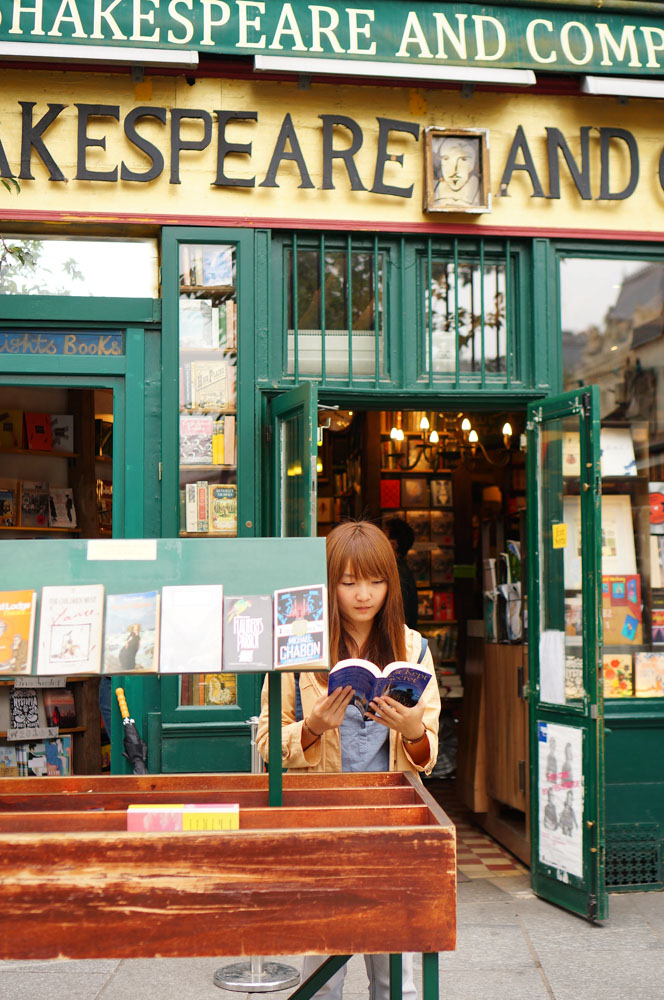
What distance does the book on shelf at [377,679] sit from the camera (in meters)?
2.80

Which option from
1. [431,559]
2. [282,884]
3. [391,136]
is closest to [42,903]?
[282,884]

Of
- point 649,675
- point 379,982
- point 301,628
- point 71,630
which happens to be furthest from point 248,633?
point 649,675

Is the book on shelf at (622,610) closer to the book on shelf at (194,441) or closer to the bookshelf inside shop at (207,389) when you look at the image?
the bookshelf inside shop at (207,389)

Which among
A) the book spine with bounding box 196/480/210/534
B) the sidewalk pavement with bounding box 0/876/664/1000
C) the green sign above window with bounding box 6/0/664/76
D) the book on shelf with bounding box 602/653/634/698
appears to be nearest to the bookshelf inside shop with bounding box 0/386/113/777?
the book spine with bounding box 196/480/210/534

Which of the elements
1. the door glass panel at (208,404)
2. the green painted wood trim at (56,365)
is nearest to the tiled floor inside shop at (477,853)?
the door glass panel at (208,404)

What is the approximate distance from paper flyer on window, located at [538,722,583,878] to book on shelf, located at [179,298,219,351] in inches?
117

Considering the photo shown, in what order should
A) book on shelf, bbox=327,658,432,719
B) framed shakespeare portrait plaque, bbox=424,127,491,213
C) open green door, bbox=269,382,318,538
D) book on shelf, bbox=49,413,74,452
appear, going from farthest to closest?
book on shelf, bbox=49,413,74,452, framed shakespeare portrait plaque, bbox=424,127,491,213, open green door, bbox=269,382,318,538, book on shelf, bbox=327,658,432,719

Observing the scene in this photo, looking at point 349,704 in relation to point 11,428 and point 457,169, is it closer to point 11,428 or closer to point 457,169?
point 457,169

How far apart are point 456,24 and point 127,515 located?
354 cm

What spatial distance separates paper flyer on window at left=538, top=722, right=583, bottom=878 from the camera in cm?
550

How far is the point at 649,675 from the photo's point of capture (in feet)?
20.7

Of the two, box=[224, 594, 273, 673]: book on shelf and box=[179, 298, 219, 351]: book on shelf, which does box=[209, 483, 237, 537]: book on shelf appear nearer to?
box=[179, 298, 219, 351]: book on shelf

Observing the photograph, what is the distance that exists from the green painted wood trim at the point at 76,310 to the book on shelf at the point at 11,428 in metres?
2.07

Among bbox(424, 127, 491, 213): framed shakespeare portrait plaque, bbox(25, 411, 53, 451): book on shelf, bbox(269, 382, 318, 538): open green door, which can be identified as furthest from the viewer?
bbox(25, 411, 53, 451): book on shelf
